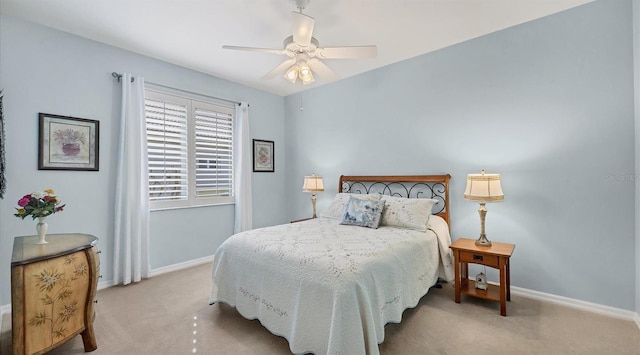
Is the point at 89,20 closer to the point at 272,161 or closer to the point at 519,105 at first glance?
the point at 272,161

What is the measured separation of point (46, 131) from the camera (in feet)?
9.05

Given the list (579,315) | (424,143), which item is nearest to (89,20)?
(424,143)

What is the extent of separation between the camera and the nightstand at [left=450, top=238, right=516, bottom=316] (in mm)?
2426

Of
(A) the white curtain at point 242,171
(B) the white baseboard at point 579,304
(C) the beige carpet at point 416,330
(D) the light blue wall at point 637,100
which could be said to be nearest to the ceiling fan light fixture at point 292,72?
(A) the white curtain at point 242,171

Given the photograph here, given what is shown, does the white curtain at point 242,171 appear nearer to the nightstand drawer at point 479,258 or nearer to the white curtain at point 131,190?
the white curtain at point 131,190

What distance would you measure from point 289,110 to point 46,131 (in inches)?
132

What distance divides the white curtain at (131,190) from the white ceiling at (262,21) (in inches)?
24.8

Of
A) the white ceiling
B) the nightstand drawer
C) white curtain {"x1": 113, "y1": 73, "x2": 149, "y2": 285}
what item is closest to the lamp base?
Result: the nightstand drawer

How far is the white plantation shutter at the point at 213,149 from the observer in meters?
4.03

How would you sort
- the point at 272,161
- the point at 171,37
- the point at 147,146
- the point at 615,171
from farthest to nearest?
the point at 272,161 → the point at 147,146 → the point at 171,37 → the point at 615,171

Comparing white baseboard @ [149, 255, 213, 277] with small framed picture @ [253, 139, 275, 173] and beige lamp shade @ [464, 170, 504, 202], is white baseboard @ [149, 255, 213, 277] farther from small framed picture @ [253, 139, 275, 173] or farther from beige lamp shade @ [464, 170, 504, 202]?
beige lamp shade @ [464, 170, 504, 202]

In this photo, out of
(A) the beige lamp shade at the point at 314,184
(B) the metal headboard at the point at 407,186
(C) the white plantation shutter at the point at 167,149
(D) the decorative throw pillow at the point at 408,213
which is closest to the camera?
(D) the decorative throw pillow at the point at 408,213

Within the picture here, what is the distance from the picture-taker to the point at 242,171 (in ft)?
14.5

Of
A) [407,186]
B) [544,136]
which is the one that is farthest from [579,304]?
[407,186]
